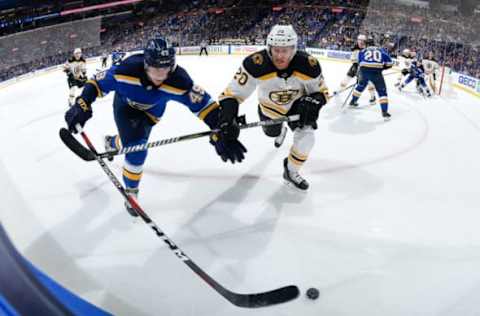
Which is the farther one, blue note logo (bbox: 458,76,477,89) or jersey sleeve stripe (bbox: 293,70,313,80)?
blue note logo (bbox: 458,76,477,89)

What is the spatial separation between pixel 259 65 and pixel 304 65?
0.92ft

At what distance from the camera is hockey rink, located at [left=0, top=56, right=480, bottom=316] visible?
6.25 feet

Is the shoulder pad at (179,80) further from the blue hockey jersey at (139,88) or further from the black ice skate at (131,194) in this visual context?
the black ice skate at (131,194)

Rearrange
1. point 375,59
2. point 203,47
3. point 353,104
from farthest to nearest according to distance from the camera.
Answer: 1. point 203,47
2. point 353,104
3. point 375,59

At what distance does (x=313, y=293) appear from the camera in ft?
6.11

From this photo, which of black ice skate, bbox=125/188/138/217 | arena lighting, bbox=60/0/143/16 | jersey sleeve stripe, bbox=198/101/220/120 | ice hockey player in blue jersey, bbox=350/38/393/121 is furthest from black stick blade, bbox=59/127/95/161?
arena lighting, bbox=60/0/143/16

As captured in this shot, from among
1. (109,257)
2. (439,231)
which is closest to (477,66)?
(439,231)

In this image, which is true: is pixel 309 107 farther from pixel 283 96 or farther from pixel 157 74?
pixel 157 74

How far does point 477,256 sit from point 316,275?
3.06 feet

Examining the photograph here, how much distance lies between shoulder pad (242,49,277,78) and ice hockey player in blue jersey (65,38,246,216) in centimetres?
31

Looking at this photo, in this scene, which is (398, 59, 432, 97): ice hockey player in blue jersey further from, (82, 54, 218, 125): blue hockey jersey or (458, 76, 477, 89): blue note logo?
(82, 54, 218, 125): blue hockey jersey

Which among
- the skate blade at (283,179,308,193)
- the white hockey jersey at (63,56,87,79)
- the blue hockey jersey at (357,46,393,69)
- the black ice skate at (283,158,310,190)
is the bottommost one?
the skate blade at (283,179,308,193)

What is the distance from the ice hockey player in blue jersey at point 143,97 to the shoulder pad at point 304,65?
556 millimetres

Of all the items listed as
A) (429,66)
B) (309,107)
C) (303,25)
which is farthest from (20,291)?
(303,25)
